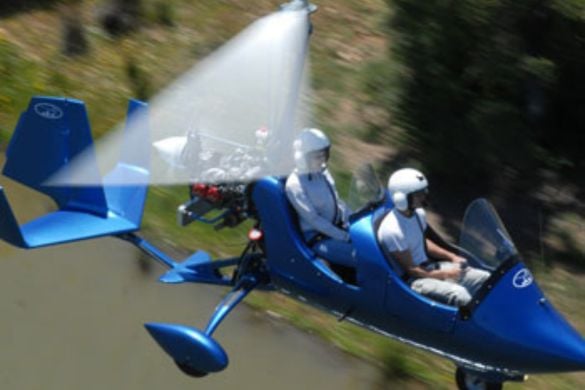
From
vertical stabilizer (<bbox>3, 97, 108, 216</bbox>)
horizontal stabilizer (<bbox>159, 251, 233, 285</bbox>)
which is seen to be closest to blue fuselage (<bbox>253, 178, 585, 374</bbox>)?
horizontal stabilizer (<bbox>159, 251, 233, 285</bbox>)

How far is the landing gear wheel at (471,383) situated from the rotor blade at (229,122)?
1608 millimetres

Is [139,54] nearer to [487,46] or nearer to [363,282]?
[487,46]

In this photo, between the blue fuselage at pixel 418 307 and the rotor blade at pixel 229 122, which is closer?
the blue fuselage at pixel 418 307

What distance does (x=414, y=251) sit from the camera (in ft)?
26.2

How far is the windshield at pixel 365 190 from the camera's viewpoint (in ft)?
26.7

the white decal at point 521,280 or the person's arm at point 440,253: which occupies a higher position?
the white decal at point 521,280

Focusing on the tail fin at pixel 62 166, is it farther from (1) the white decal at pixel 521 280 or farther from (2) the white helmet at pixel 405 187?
(1) the white decal at pixel 521 280

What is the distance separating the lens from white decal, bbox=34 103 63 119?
8.87 m

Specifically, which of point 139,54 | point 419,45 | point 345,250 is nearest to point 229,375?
point 345,250

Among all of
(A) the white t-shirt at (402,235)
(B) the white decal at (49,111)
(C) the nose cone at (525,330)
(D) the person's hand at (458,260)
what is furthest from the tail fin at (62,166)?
(C) the nose cone at (525,330)

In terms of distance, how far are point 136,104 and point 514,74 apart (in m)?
2.85

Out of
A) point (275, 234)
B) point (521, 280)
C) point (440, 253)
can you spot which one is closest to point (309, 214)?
point (275, 234)

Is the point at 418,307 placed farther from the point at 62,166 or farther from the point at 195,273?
the point at 62,166

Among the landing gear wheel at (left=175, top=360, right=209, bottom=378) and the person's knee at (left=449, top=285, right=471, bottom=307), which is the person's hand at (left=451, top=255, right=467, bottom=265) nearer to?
the person's knee at (left=449, top=285, right=471, bottom=307)
